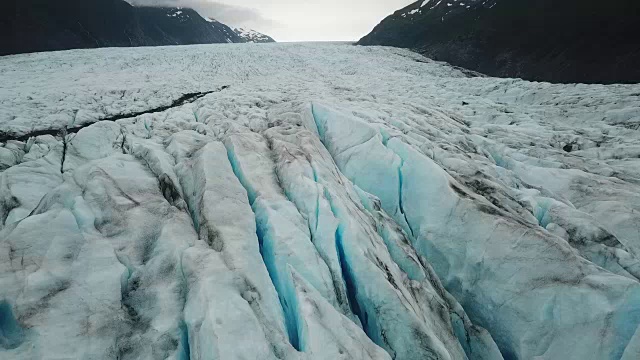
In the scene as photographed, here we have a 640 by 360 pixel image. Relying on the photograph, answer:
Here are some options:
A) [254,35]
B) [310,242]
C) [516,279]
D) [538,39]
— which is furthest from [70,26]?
[254,35]

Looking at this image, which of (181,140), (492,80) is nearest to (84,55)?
(181,140)

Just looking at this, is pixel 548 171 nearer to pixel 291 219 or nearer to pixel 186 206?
pixel 291 219

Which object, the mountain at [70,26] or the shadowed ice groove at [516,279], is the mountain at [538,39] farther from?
the mountain at [70,26]

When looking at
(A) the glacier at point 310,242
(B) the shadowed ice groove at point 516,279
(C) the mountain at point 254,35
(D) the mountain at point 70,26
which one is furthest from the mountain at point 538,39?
(C) the mountain at point 254,35

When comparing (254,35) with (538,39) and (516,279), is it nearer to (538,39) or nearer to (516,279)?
(538,39)

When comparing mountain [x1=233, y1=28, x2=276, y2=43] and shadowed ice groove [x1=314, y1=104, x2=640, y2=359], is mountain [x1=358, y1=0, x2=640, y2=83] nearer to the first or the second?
shadowed ice groove [x1=314, y1=104, x2=640, y2=359]
